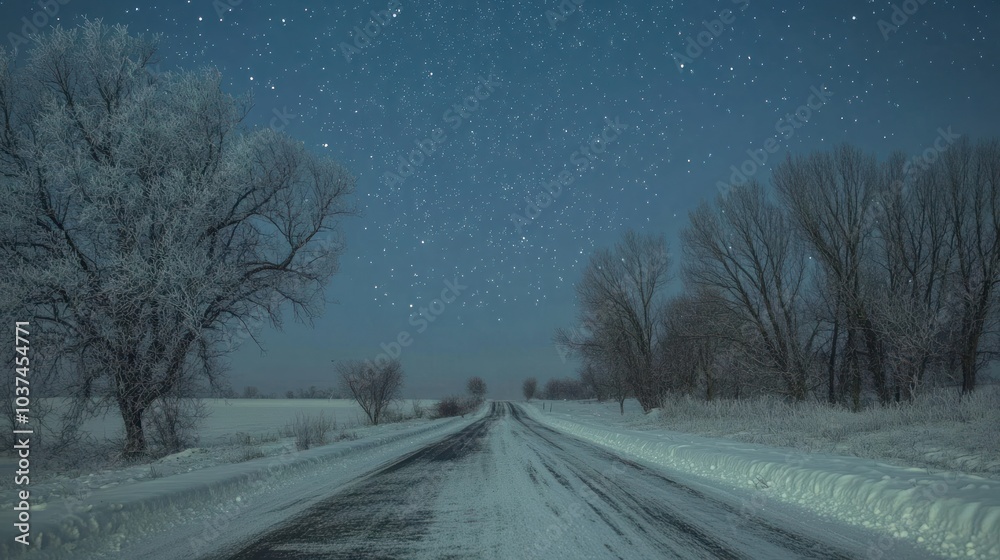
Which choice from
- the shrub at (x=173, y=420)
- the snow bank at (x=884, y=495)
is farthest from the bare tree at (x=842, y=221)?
the shrub at (x=173, y=420)

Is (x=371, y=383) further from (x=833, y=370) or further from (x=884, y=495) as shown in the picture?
(x=884, y=495)

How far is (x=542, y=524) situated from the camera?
17.1ft

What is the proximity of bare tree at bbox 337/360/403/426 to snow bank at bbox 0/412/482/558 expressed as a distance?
92.2 ft

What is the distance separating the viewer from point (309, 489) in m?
8.02

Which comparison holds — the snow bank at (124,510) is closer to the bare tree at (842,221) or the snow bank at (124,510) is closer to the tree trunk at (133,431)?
the tree trunk at (133,431)

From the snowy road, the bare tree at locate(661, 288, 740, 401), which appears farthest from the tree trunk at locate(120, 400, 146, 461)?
the bare tree at locate(661, 288, 740, 401)

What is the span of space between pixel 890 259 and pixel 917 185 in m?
4.07

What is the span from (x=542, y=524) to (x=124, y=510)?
4.80 meters

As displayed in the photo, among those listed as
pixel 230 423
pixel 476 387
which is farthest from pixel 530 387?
pixel 230 423

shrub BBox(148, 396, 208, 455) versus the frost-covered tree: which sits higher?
the frost-covered tree

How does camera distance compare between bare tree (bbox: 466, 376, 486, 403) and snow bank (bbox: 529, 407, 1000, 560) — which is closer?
snow bank (bbox: 529, 407, 1000, 560)

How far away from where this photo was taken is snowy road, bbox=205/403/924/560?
432 centimetres

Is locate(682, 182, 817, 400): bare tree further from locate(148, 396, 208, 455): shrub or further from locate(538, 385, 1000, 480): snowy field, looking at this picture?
locate(148, 396, 208, 455): shrub

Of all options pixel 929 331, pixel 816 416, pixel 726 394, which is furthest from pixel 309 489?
pixel 726 394
